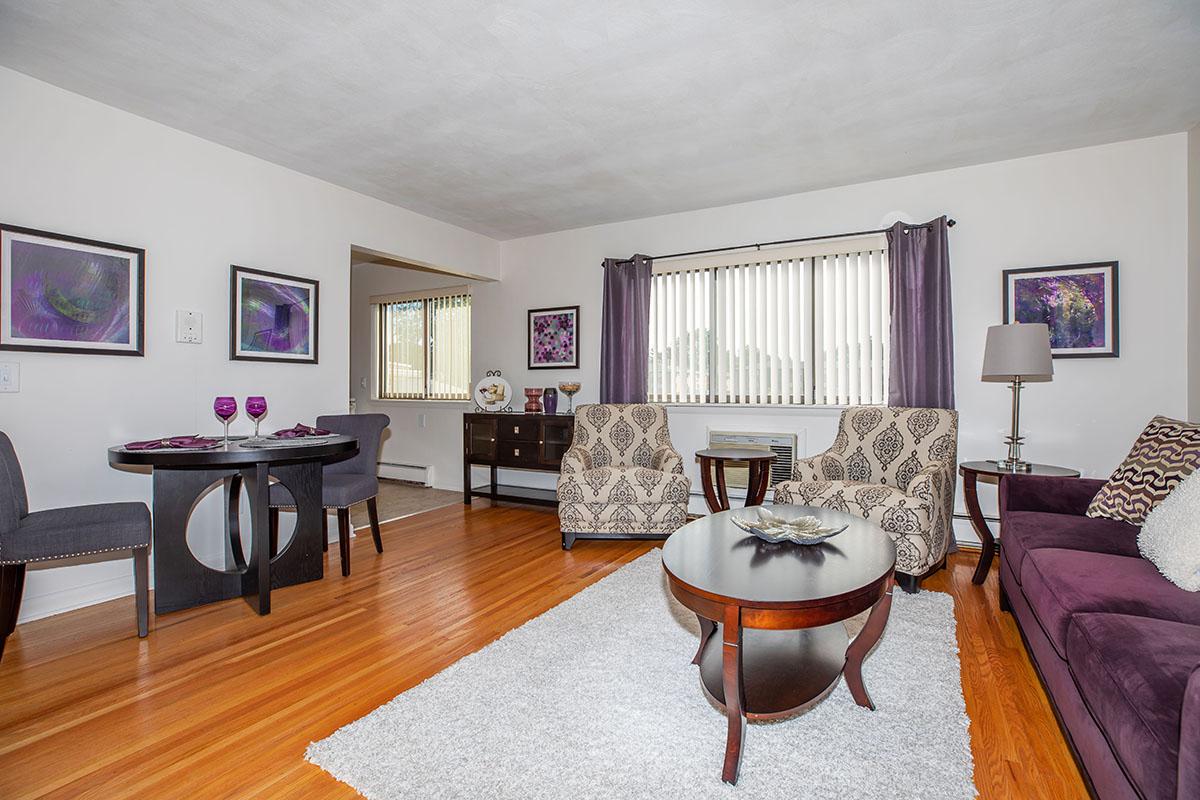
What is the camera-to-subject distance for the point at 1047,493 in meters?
2.64

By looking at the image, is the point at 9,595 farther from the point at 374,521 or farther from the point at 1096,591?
the point at 1096,591

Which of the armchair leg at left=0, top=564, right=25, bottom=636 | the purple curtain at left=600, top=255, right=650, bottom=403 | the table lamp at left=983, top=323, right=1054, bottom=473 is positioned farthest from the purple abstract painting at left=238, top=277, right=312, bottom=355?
the table lamp at left=983, top=323, right=1054, bottom=473

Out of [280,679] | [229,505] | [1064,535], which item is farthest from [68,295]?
[1064,535]

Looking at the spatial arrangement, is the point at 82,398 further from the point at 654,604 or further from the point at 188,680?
the point at 654,604

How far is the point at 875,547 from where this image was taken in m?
2.05

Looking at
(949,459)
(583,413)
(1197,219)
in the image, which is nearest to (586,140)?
(583,413)

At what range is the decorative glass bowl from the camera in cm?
206

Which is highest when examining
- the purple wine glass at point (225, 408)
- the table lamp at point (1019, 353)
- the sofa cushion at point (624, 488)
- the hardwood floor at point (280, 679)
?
the table lamp at point (1019, 353)

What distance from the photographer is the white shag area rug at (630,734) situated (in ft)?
4.99

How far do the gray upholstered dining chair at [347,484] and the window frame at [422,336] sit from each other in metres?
2.31

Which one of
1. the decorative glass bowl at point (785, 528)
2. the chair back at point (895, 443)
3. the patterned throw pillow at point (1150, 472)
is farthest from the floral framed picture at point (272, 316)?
the patterned throw pillow at point (1150, 472)

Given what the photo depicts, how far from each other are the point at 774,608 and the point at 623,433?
294cm

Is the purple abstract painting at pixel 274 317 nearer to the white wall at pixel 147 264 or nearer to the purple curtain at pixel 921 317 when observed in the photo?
the white wall at pixel 147 264

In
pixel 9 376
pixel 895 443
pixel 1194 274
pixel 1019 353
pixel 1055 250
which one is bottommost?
pixel 895 443
